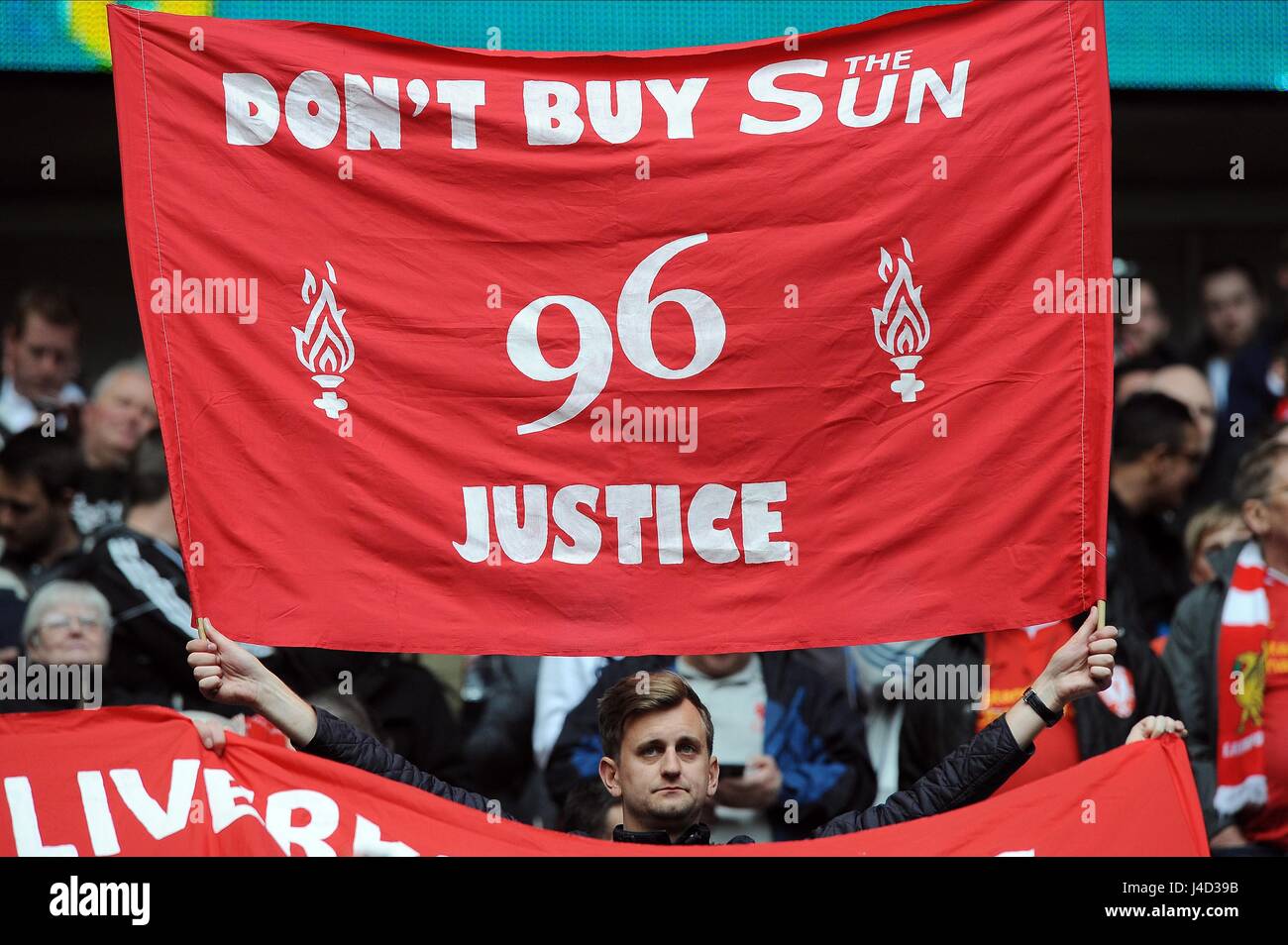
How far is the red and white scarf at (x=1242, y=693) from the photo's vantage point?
5863 mm

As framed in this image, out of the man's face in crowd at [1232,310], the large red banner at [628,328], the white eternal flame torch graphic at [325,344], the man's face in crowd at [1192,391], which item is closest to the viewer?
the large red banner at [628,328]

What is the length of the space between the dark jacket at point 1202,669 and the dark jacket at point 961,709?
207 mm

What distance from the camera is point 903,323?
4418 mm

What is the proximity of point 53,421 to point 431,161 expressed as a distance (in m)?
2.99

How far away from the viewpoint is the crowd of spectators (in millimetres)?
5605

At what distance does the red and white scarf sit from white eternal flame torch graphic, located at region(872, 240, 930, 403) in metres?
2.20

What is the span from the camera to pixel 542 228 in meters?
4.49

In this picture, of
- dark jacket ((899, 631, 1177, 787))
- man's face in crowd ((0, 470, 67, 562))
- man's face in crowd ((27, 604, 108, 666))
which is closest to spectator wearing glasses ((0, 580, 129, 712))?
man's face in crowd ((27, 604, 108, 666))

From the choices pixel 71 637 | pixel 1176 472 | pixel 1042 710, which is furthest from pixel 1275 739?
pixel 71 637

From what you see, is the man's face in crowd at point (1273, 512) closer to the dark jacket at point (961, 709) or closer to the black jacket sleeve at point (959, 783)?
the dark jacket at point (961, 709)

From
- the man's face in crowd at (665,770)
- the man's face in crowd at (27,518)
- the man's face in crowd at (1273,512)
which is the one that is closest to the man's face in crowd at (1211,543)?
the man's face in crowd at (1273,512)

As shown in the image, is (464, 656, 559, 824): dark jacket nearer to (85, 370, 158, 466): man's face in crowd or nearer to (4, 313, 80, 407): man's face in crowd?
(85, 370, 158, 466): man's face in crowd

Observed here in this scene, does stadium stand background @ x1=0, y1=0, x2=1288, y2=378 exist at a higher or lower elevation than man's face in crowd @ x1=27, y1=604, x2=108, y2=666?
higher

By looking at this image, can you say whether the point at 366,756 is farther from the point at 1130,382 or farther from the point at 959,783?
the point at 1130,382
